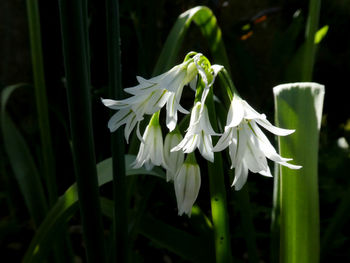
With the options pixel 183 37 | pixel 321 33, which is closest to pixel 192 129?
pixel 183 37

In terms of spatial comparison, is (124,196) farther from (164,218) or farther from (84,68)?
(164,218)

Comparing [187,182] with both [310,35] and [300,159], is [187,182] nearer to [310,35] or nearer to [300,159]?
[300,159]

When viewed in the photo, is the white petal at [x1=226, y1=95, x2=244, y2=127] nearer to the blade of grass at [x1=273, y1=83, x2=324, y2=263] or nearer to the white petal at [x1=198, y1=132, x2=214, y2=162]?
the white petal at [x1=198, y1=132, x2=214, y2=162]

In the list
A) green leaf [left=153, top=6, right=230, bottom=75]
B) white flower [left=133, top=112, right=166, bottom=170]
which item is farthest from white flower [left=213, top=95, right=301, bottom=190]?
green leaf [left=153, top=6, right=230, bottom=75]

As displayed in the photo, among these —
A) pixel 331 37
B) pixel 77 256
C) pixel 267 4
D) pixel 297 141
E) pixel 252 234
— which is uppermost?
pixel 267 4

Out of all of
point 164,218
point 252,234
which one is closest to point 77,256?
point 164,218

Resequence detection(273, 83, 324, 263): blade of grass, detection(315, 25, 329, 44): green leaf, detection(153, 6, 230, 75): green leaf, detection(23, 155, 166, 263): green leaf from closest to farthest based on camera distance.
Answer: detection(273, 83, 324, 263): blade of grass → detection(23, 155, 166, 263): green leaf → detection(153, 6, 230, 75): green leaf → detection(315, 25, 329, 44): green leaf
